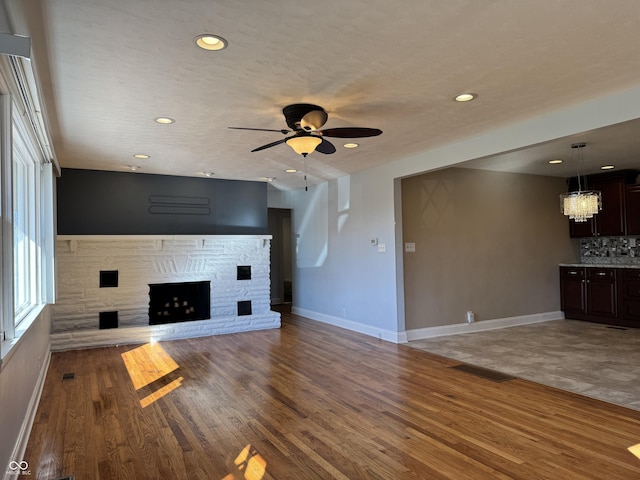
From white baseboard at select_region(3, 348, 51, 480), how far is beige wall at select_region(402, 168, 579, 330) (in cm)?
411

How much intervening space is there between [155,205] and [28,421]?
3972mm

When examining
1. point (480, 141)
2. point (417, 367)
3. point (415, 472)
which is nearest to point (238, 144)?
point (480, 141)

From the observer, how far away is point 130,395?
3.74m

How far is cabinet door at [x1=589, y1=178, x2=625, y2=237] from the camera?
6.70 meters

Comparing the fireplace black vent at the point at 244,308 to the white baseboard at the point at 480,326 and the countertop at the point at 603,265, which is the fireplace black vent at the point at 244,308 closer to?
the white baseboard at the point at 480,326

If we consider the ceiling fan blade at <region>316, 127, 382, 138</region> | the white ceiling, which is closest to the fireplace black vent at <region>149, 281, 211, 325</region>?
the white ceiling

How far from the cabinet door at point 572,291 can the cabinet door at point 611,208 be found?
0.74 m

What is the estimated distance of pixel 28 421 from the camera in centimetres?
303

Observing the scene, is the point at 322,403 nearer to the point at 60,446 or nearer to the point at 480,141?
the point at 60,446

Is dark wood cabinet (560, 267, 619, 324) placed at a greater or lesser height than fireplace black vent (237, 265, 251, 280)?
lesser

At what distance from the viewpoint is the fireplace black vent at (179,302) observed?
21.1 feet

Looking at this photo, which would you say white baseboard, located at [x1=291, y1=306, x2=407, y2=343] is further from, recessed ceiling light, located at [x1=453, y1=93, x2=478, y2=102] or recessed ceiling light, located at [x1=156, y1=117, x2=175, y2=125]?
recessed ceiling light, located at [x1=156, y1=117, x2=175, y2=125]

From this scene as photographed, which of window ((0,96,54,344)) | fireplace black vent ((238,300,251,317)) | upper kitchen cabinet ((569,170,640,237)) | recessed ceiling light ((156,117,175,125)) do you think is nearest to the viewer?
window ((0,96,54,344))

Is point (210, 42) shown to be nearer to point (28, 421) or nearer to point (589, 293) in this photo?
point (28, 421)
